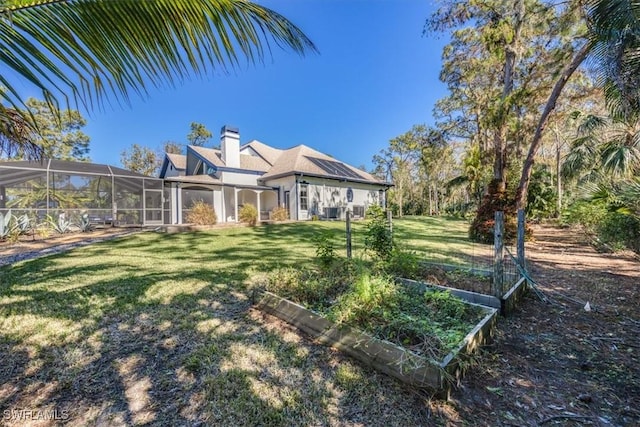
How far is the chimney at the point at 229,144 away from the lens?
17.2 m

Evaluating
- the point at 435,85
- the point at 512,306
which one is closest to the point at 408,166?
the point at 435,85

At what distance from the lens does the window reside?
688 inches

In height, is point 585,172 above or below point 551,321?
above

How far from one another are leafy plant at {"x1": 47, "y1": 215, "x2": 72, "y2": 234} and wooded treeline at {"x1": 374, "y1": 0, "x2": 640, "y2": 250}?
15259 mm

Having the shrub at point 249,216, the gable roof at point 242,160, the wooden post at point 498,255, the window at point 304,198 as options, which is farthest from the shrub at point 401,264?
the gable roof at point 242,160

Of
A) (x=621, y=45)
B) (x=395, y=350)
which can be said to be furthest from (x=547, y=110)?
(x=395, y=350)

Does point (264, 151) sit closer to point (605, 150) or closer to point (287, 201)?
point (287, 201)

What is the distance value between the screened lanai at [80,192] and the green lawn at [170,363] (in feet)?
33.0

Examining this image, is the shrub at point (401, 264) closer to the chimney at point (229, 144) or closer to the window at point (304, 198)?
the window at point (304, 198)

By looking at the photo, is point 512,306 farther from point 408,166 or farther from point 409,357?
point 408,166

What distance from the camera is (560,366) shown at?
102 inches

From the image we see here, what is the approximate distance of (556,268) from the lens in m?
5.85

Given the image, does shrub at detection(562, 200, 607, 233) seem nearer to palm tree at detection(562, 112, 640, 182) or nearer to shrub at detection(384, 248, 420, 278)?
palm tree at detection(562, 112, 640, 182)

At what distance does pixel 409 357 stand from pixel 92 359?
108 inches
